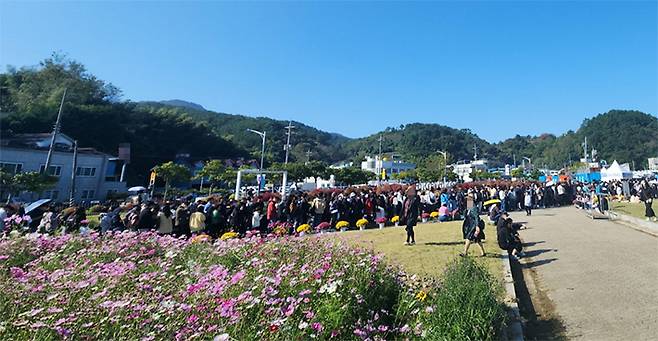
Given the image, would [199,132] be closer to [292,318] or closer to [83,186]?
[83,186]

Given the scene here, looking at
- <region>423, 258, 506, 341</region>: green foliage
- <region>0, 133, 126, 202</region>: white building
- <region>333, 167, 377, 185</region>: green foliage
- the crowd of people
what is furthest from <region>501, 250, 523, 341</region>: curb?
<region>333, 167, 377, 185</region>: green foliage

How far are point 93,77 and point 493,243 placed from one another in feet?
273

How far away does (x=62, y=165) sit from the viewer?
3500 centimetres

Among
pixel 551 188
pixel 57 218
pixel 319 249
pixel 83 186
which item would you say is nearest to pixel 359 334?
pixel 319 249

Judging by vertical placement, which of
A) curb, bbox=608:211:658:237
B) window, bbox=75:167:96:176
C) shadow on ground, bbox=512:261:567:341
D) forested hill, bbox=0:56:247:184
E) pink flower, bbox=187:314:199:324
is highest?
forested hill, bbox=0:56:247:184

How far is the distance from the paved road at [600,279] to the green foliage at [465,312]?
1335 mm

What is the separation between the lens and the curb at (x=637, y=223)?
462 inches

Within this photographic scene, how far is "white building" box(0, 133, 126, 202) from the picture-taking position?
1224 inches

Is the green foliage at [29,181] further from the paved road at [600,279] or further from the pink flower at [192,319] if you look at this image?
the paved road at [600,279]

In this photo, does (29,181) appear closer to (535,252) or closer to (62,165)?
(62,165)

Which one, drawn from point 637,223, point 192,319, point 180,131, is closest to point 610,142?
point 180,131

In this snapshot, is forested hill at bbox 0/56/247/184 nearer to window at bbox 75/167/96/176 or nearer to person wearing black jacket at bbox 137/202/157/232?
window at bbox 75/167/96/176

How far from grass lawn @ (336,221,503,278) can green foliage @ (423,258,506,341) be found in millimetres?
2023

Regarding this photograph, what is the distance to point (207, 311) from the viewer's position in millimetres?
3404
